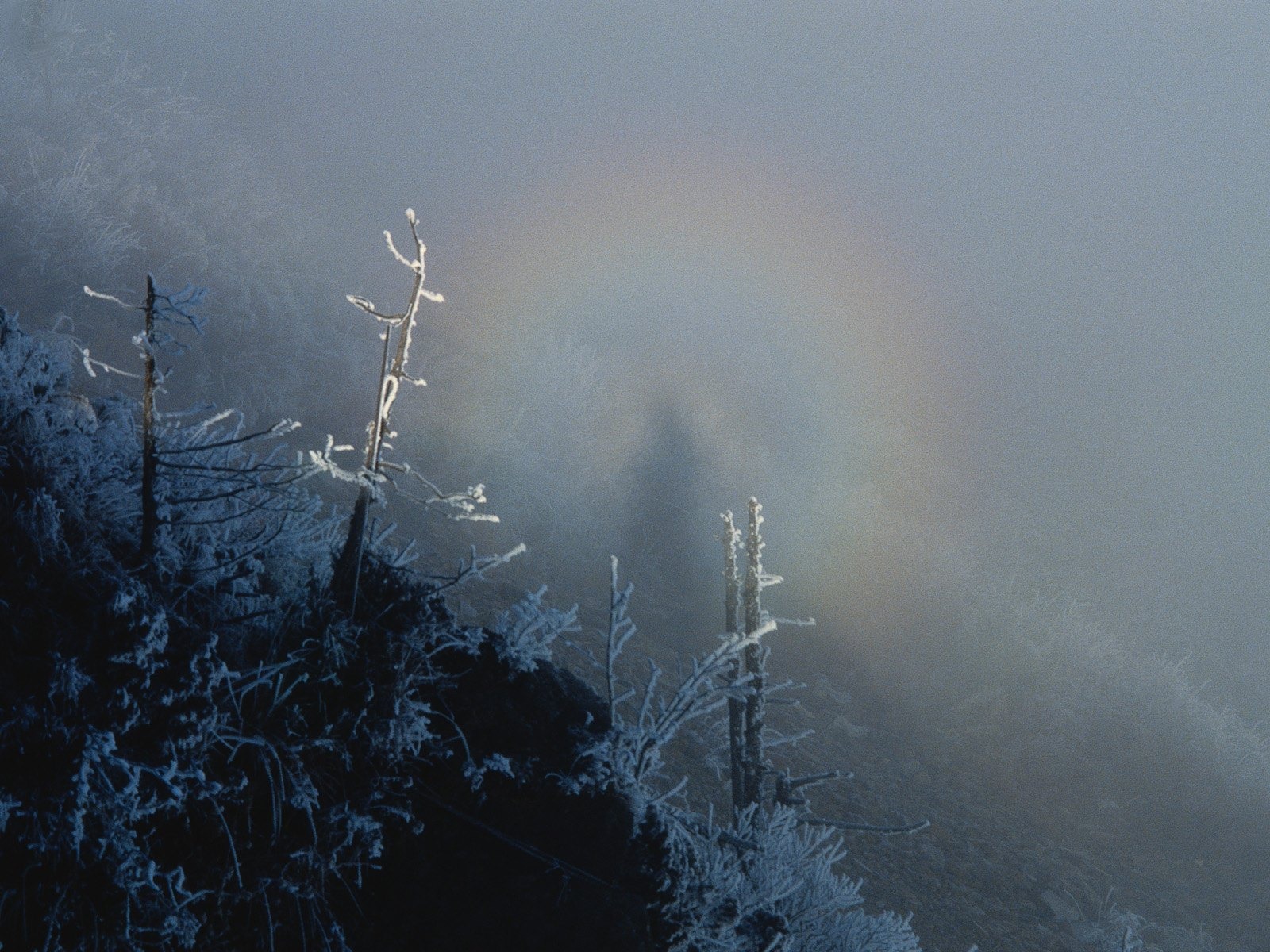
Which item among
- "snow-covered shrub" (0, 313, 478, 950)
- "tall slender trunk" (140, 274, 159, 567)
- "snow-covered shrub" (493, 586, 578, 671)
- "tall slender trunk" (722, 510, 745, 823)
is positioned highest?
"tall slender trunk" (722, 510, 745, 823)

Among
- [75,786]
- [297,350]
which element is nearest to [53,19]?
[297,350]

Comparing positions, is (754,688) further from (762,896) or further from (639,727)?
(639,727)

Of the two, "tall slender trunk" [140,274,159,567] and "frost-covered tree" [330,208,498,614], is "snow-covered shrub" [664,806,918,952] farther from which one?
"tall slender trunk" [140,274,159,567]

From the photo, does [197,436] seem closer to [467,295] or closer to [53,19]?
[467,295]

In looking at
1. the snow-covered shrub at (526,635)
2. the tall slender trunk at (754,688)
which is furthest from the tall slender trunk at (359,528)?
the tall slender trunk at (754,688)

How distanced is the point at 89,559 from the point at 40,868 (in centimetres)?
93

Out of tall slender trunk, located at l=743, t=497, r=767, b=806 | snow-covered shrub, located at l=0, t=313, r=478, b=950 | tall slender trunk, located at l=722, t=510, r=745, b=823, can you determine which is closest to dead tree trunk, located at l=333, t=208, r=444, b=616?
snow-covered shrub, located at l=0, t=313, r=478, b=950

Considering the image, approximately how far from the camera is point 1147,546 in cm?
2623

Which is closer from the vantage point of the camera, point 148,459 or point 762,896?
point 148,459

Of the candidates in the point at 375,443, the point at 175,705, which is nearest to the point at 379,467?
the point at 375,443

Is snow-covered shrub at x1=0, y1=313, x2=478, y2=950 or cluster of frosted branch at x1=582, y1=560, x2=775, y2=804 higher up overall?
cluster of frosted branch at x1=582, y1=560, x2=775, y2=804

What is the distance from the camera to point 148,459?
299cm

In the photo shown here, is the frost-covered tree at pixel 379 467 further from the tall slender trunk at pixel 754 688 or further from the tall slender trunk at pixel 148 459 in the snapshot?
the tall slender trunk at pixel 754 688

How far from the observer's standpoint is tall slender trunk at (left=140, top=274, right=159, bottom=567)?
2.85m
